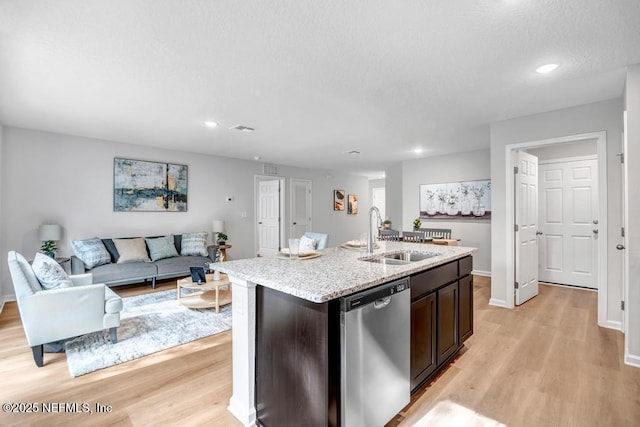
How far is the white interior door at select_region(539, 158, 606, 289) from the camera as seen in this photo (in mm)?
4426

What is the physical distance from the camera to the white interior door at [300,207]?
297 inches

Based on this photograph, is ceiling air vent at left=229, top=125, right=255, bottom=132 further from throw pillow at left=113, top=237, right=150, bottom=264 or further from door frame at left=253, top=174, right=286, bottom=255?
door frame at left=253, top=174, right=286, bottom=255

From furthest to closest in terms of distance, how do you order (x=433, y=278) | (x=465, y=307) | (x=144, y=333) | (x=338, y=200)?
(x=338, y=200) → (x=144, y=333) → (x=465, y=307) → (x=433, y=278)

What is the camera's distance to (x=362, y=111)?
3402mm

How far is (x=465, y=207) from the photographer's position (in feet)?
18.8

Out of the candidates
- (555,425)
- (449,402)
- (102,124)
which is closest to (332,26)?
(449,402)

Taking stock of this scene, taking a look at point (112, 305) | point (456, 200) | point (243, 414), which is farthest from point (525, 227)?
point (112, 305)

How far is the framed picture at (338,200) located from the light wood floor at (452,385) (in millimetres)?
6025

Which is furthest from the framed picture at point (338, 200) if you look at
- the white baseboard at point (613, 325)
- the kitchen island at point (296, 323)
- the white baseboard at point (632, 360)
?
the white baseboard at point (632, 360)

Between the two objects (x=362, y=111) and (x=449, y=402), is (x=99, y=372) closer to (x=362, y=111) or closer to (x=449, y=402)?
(x=449, y=402)

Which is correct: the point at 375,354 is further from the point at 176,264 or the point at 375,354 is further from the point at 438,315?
the point at 176,264

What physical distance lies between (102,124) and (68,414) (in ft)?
11.2

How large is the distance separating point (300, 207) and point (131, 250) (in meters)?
4.07

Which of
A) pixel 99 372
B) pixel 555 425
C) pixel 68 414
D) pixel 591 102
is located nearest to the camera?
pixel 555 425
